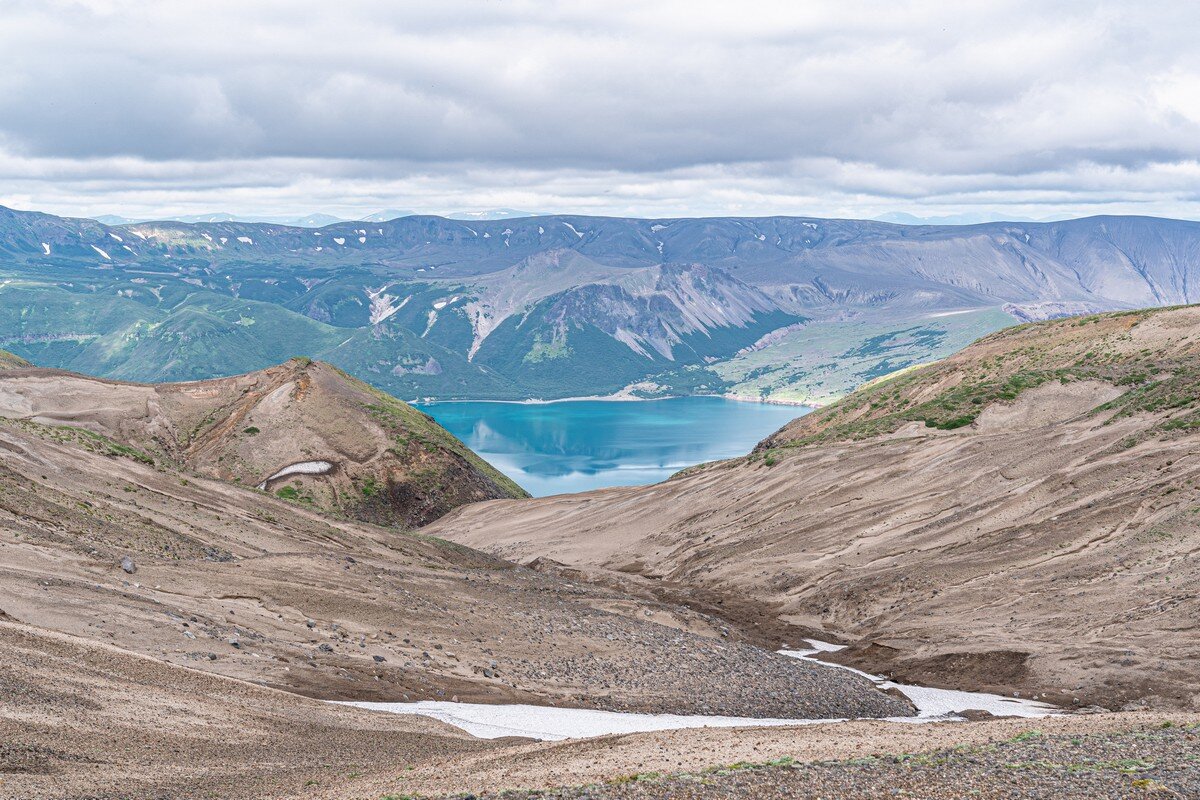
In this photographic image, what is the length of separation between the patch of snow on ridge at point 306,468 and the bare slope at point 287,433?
77mm

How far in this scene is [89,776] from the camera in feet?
57.7

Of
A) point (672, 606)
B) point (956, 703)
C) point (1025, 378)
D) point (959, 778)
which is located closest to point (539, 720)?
point (959, 778)

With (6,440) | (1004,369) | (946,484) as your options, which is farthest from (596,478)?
(6,440)

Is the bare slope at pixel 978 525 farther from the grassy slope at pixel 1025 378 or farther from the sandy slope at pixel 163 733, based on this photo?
the sandy slope at pixel 163 733

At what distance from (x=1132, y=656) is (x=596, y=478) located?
14971 centimetres

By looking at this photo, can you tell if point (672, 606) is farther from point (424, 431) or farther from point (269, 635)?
point (424, 431)

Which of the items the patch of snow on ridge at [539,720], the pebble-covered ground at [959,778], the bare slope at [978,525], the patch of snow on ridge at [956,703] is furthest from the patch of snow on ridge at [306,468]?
the pebble-covered ground at [959,778]

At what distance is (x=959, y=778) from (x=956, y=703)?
1872cm

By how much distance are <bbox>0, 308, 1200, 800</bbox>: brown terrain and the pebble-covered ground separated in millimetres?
82

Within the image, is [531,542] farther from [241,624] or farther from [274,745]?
[274,745]

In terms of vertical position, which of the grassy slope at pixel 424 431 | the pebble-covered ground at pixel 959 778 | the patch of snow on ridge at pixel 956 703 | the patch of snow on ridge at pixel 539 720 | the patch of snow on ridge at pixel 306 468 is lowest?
the patch of snow on ridge at pixel 956 703

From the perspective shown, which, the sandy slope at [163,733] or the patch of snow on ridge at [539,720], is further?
the patch of snow on ridge at [539,720]

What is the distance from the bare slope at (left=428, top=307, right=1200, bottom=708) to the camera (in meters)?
38.3

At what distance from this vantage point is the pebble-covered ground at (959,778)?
17031 millimetres
